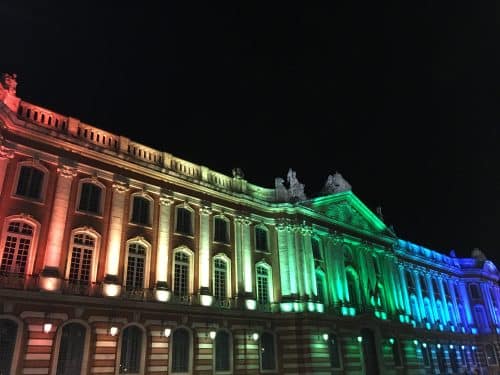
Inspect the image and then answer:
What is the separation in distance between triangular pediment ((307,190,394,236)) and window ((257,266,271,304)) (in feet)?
25.8

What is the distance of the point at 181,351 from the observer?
84.7ft

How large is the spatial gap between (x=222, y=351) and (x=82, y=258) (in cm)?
1117

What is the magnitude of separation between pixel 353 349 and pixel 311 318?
5.96m

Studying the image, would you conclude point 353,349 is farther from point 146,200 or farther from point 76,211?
point 76,211

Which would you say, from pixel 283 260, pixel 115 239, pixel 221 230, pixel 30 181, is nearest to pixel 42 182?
pixel 30 181

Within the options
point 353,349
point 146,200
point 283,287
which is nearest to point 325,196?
point 283,287

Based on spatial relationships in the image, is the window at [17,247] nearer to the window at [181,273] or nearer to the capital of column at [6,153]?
the capital of column at [6,153]

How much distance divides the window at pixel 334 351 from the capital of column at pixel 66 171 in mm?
22964

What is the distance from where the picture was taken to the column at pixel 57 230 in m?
21.6

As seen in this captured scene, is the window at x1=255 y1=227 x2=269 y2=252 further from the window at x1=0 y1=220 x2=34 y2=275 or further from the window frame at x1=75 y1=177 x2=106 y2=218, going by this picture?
the window at x1=0 y1=220 x2=34 y2=275

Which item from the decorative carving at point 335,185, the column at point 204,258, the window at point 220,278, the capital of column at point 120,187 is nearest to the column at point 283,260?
the window at point 220,278

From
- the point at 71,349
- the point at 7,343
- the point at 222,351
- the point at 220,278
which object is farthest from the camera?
the point at 220,278

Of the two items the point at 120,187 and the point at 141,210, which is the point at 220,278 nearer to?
the point at 141,210

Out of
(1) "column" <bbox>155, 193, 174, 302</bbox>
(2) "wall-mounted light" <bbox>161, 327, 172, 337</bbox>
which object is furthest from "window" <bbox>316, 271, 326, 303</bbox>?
(2) "wall-mounted light" <bbox>161, 327, 172, 337</bbox>
